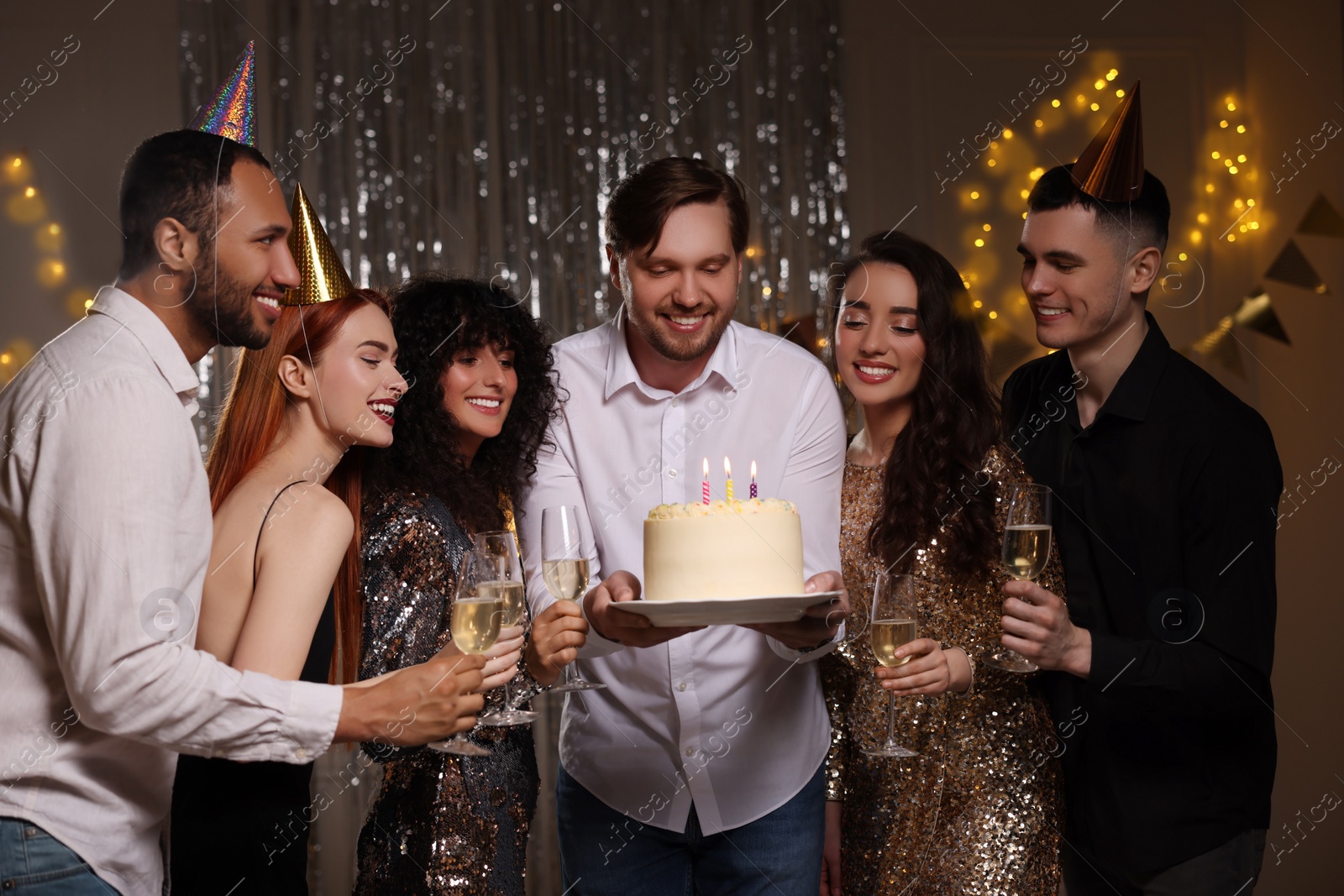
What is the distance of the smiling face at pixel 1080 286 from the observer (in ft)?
8.02

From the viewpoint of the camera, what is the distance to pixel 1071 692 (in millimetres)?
2379

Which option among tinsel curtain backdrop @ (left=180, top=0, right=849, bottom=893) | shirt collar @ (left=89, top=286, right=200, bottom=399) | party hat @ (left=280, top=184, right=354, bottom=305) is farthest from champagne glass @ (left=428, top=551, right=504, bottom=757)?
tinsel curtain backdrop @ (left=180, top=0, right=849, bottom=893)

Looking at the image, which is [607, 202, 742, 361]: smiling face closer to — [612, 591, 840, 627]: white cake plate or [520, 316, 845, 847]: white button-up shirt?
[520, 316, 845, 847]: white button-up shirt

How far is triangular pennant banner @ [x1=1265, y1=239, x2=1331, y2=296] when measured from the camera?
13.7ft

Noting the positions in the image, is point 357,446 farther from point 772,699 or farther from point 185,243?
point 772,699

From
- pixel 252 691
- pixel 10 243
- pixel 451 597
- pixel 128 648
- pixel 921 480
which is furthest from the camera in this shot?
pixel 10 243

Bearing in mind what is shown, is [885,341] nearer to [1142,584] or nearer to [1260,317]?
[1142,584]

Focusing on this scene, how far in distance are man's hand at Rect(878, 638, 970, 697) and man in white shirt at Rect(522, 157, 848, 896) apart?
6.1 inches

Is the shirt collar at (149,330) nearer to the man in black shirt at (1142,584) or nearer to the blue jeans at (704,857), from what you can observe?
the blue jeans at (704,857)

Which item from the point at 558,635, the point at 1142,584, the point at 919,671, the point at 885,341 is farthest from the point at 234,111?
the point at 1142,584

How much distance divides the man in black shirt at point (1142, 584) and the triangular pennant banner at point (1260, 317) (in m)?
2.25

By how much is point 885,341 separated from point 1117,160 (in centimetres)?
64

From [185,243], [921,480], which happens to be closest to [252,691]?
[185,243]

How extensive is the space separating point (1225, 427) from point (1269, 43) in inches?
114
